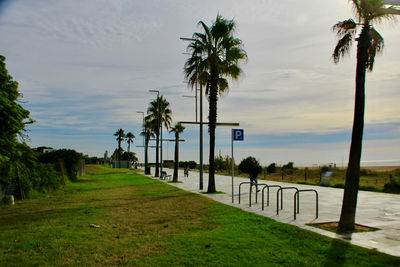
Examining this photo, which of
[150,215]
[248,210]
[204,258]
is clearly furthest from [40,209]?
[204,258]

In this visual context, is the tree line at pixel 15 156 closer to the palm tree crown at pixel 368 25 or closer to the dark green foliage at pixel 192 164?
the palm tree crown at pixel 368 25

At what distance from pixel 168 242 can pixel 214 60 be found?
1382 centimetres

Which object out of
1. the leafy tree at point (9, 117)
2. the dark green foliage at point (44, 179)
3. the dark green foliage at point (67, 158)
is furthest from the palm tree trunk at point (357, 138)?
the dark green foliage at point (67, 158)

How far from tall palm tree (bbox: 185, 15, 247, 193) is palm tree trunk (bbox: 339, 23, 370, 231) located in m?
11.0

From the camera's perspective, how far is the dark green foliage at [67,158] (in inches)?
1127

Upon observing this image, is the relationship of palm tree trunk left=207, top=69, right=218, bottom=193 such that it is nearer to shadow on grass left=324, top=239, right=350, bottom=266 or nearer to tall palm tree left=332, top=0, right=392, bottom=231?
tall palm tree left=332, top=0, right=392, bottom=231

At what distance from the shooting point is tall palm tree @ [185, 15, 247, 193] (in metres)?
19.0

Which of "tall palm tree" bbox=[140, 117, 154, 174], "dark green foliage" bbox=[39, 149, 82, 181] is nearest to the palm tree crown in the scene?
"dark green foliage" bbox=[39, 149, 82, 181]

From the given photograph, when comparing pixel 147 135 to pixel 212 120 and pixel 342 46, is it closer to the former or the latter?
pixel 212 120

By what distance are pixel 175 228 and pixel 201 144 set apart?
1333cm

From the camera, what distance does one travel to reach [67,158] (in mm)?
29578

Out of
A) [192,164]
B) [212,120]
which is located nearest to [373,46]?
[212,120]

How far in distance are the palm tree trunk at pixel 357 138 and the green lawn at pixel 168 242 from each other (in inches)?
56.8

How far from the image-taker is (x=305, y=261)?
580 centimetres
